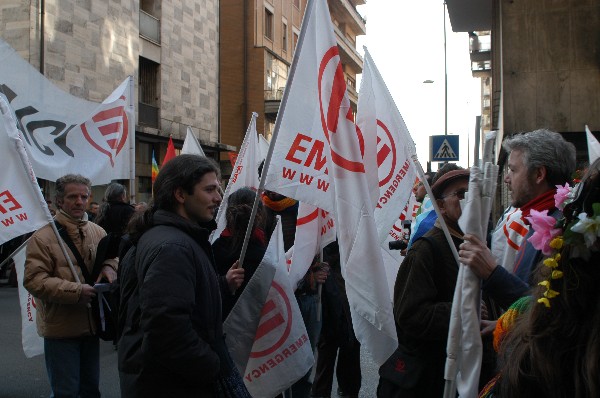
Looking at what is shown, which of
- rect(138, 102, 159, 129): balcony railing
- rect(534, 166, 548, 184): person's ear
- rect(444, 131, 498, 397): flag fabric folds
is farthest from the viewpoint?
rect(138, 102, 159, 129): balcony railing

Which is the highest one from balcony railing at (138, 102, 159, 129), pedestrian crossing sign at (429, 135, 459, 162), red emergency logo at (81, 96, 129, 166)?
balcony railing at (138, 102, 159, 129)

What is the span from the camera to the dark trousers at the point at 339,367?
6.11 m

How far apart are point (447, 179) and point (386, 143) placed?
113 cm

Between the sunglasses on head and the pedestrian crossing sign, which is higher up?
the pedestrian crossing sign

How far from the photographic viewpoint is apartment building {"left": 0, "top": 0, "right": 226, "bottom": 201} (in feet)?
65.7

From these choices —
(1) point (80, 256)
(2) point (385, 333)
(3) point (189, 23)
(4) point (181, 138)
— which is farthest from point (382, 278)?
(3) point (189, 23)

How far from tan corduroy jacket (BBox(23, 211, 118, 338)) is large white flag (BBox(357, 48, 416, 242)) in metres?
2.06

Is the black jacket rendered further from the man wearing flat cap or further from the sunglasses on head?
the sunglasses on head

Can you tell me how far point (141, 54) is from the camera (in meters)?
25.2

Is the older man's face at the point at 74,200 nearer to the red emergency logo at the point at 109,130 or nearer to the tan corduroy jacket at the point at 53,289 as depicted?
the tan corduroy jacket at the point at 53,289

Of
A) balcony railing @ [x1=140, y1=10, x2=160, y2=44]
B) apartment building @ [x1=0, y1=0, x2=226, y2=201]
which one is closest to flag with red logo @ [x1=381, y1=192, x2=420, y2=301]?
apartment building @ [x1=0, y1=0, x2=226, y2=201]

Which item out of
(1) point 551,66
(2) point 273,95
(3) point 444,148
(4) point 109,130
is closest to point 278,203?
(4) point 109,130

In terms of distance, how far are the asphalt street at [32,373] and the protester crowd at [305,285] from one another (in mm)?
1740

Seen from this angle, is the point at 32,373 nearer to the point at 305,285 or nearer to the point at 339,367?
the point at 339,367
